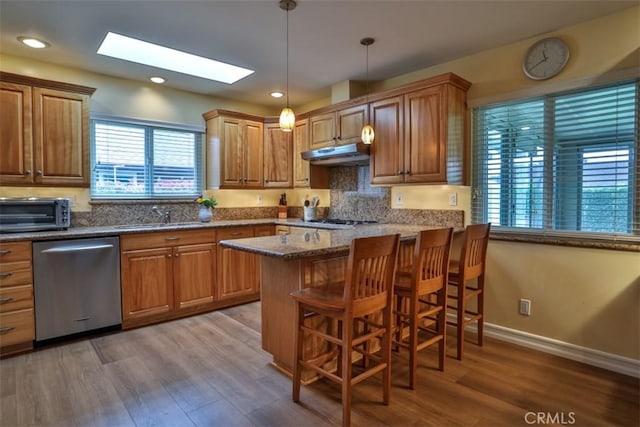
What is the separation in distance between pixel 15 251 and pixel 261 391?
225cm

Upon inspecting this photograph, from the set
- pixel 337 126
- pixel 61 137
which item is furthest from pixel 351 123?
pixel 61 137

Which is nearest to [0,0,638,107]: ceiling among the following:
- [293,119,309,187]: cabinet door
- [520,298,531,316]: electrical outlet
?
[293,119,309,187]: cabinet door

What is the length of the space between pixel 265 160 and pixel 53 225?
7.79 feet

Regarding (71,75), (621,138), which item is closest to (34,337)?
(71,75)

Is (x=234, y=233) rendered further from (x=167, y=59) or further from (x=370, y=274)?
(x=370, y=274)

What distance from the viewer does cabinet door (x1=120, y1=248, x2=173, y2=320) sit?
3262mm

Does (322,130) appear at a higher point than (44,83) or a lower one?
lower

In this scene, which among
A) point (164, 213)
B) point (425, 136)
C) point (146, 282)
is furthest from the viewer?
point (164, 213)

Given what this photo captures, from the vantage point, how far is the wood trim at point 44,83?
114 inches

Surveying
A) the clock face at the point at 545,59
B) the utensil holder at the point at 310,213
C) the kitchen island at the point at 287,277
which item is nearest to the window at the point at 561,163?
the clock face at the point at 545,59

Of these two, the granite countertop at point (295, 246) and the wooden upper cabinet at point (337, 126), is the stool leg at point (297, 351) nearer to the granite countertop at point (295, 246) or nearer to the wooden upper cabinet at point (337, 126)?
the granite countertop at point (295, 246)

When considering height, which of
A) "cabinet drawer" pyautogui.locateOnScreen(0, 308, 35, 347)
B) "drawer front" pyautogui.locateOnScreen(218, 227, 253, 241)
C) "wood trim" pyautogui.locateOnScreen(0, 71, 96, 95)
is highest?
"wood trim" pyautogui.locateOnScreen(0, 71, 96, 95)

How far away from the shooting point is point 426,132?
3.15 metres

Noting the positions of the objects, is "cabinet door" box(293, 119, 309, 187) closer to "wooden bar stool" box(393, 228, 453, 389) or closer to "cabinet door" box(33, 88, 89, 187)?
"wooden bar stool" box(393, 228, 453, 389)
